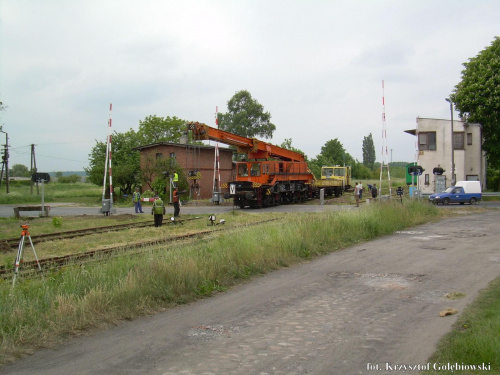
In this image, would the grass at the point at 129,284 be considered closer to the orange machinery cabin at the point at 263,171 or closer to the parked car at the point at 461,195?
the orange machinery cabin at the point at 263,171

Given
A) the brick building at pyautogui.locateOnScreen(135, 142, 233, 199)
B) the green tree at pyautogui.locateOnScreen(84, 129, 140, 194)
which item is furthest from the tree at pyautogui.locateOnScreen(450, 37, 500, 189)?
the green tree at pyautogui.locateOnScreen(84, 129, 140, 194)

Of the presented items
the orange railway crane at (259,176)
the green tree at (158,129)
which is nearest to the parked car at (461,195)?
the orange railway crane at (259,176)

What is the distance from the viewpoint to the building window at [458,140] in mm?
42094

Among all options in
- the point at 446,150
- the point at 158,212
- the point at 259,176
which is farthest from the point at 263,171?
the point at 446,150

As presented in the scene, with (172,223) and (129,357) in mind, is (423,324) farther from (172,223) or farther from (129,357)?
(172,223)

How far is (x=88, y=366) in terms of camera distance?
458cm

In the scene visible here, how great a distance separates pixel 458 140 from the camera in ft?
139

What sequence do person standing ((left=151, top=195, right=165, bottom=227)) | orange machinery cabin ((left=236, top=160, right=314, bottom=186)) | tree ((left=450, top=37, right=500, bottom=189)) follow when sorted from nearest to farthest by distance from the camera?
person standing ((left=151, top=195, right=165, bottom=227))
orange machinery cabin ((left=236, top=160, right=314, bottom=186))
tree ((left=450, top=37, right=500, bottom=189))

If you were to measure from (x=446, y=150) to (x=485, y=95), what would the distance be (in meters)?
5.66

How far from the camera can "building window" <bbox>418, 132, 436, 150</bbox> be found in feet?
140

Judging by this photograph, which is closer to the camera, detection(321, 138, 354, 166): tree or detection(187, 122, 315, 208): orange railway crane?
detection(187, 122, 315, 208): orange railway crane

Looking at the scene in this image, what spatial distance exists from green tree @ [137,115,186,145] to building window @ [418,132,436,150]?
1326 inches

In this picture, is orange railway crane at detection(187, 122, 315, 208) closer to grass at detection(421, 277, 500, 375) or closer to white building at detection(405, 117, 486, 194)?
white building at detection(405, 117, 486, 194)

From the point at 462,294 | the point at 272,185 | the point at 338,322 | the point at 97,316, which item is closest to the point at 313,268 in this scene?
the point at 462,294
